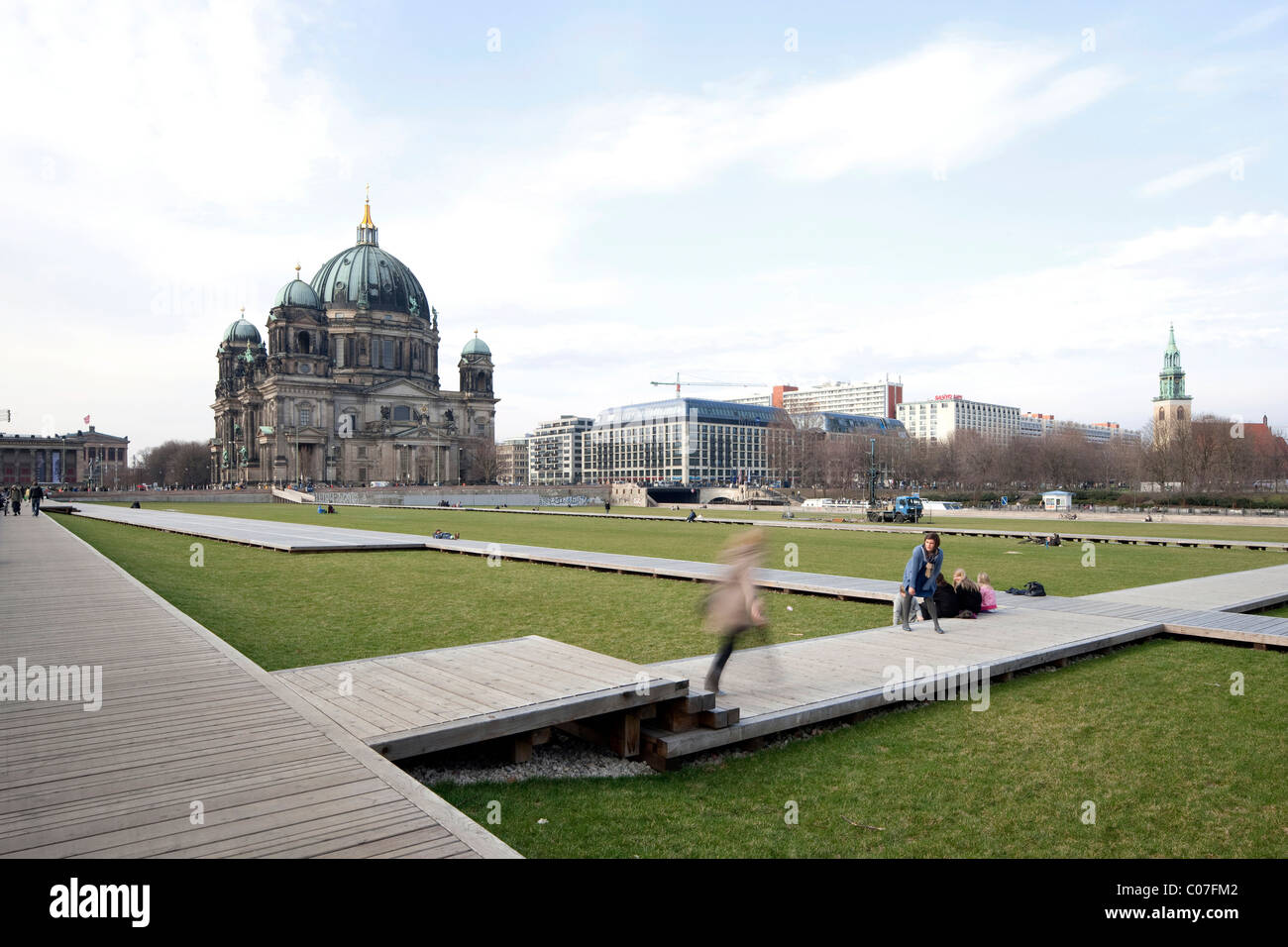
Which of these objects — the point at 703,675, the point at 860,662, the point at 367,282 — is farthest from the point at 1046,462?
the point at 703,675

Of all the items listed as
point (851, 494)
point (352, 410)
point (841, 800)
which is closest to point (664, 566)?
point (841, 800)

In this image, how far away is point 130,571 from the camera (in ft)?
70.0

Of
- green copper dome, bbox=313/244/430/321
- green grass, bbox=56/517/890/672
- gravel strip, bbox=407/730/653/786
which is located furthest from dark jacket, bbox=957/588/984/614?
green copper dome, bbox=313/244/430/321

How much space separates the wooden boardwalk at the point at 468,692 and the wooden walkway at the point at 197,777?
1.26ft

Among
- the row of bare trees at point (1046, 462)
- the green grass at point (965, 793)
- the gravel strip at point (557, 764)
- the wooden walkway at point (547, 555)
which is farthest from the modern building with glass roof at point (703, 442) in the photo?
the gravel strip at point (557, 764)

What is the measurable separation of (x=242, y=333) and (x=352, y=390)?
112ft

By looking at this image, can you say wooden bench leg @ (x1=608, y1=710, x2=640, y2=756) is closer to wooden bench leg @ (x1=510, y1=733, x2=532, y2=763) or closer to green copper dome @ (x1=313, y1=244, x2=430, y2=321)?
wooden bench leg @ (x1=510, y1=733, x2=532, y2=763)

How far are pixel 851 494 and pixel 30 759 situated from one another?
94.1 meters

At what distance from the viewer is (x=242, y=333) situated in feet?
472

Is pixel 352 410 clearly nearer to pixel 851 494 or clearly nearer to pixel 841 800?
pixel 851 494

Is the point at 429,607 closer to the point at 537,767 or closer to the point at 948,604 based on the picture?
the point at 537,767

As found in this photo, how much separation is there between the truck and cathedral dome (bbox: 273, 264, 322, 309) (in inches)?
3697

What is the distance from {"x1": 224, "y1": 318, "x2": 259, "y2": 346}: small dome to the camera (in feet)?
472
